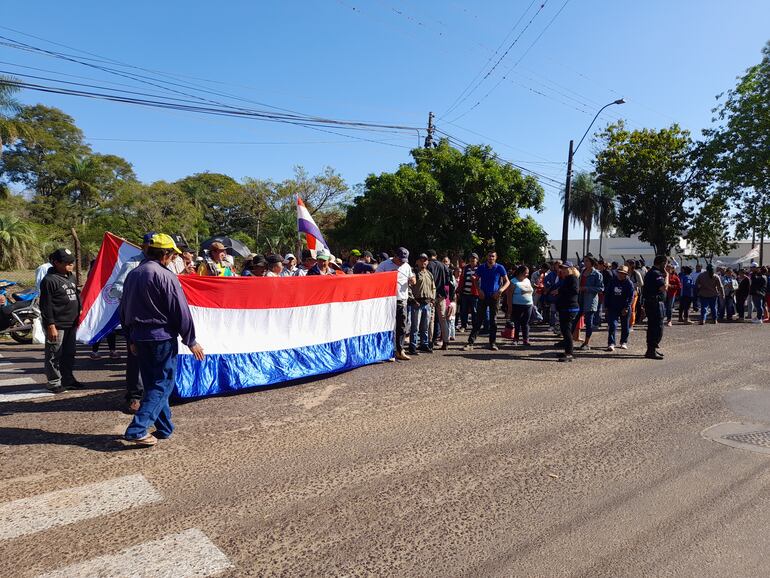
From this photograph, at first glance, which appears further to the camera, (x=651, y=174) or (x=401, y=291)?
(x=651, y=174)

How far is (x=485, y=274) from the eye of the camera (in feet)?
33.6

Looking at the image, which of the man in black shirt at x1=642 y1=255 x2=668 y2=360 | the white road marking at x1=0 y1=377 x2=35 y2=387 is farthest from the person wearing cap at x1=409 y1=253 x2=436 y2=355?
the white road marking at x1=0 y1=377 x2=35 y2=387

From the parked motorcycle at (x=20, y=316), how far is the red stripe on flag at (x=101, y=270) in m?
3.52

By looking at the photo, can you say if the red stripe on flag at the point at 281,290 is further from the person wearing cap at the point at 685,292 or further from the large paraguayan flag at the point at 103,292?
the person wearing cap at the point at 685,292

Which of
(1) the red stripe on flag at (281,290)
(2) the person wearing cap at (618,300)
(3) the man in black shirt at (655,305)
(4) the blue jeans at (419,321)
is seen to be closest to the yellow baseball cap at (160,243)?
(1) the red stripe on flag at (281,290)

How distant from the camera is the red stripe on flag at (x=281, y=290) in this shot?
637 centimetres

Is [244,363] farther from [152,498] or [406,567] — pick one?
[406,567]

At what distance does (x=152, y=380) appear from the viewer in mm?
4621

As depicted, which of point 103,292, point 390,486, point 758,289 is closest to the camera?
point 390,486

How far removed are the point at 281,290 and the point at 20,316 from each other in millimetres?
6905

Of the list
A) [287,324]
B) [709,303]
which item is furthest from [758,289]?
[287,324]

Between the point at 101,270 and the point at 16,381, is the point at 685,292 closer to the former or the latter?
the point at 101,270

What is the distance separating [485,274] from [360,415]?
5311 millimetres

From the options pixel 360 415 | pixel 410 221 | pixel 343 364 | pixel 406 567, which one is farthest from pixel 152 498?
pixel 410 221
